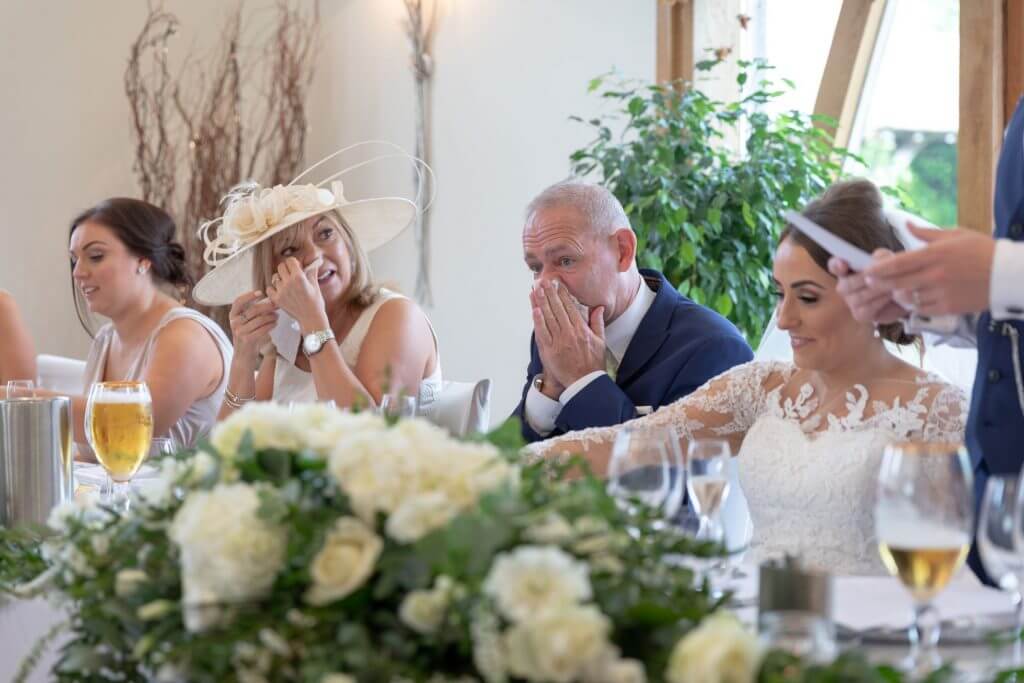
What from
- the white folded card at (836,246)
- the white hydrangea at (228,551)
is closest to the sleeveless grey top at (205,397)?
the white folded card at (836,246)

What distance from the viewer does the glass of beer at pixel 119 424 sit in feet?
7.37

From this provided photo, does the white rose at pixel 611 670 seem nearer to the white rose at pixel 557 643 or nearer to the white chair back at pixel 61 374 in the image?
the white rose at pixel 557 643

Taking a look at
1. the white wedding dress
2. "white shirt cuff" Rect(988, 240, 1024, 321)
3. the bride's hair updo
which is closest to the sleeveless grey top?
the white wedding dress

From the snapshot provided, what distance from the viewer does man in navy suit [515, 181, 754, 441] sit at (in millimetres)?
2828

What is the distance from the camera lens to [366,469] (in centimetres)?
105

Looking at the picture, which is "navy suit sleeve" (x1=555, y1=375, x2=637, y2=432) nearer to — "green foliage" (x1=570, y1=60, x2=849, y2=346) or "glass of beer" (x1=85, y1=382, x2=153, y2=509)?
"glass of beer" (x1=85, y1=382, x2=153, y2=509)

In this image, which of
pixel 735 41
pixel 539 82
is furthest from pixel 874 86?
pixel 539 82

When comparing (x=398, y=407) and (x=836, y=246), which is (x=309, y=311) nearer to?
(x=836, y=246)

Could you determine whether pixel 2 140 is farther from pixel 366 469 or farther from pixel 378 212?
pixel 366 469

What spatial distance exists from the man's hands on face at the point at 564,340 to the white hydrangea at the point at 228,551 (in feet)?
5.90

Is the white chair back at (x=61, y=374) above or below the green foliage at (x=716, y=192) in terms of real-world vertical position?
below

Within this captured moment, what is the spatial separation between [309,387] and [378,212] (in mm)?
515

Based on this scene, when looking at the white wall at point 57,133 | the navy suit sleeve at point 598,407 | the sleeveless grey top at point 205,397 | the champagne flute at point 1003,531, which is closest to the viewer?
the champagne flute at point 1003,531

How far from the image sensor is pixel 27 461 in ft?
6.54
